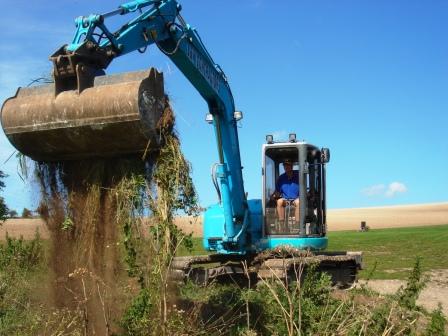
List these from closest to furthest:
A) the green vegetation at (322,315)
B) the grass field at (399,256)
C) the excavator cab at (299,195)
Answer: the green vegetation at (322,315) → the excavator cab at (299,195) → the grass field at (399,256)

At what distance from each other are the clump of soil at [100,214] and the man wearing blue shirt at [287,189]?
5.02 meters

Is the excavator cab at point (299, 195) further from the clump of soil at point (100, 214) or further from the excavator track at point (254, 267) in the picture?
the clump of soil at point (100, 214)

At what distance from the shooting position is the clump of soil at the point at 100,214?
21.3ft

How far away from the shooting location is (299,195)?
441 inches

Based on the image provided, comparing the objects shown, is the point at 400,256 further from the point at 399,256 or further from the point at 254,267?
the point at 254,267

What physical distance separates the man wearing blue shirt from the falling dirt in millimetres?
5018

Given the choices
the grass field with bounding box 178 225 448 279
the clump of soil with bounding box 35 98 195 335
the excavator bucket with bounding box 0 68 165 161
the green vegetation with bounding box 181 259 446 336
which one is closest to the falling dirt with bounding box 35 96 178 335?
the clump of soil with bounding box 35 98 195 335

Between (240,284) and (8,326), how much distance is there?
5749 mm

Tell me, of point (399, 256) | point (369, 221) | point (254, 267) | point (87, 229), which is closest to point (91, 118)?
point (87, 229)

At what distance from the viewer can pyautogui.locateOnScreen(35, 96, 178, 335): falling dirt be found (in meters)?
6.62

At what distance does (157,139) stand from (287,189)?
5.30m

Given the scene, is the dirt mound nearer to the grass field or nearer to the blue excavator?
the blue excavator

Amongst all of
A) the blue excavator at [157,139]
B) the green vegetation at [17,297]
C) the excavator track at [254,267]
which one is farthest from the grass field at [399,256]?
the green vegetation at [17,297]

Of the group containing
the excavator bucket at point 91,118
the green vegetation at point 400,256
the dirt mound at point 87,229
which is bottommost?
the green vegetation at point 400,256
